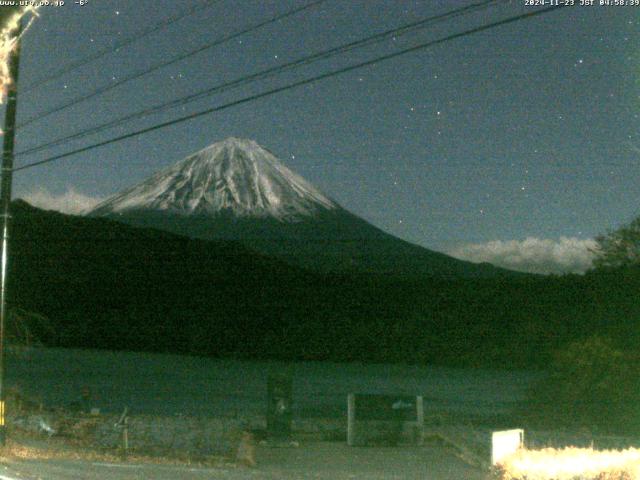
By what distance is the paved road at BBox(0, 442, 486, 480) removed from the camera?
1222cm

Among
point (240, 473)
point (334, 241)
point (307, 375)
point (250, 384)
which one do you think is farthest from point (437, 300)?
point (334, 241)

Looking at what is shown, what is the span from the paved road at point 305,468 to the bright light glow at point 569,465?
1054 mm

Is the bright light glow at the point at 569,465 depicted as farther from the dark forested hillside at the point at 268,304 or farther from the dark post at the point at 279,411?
the dark forested hillside at the point at 268,304

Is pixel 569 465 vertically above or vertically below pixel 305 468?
above

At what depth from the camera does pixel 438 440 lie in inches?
726

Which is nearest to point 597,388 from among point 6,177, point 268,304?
point 6,177

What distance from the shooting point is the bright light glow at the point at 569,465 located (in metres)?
10.6

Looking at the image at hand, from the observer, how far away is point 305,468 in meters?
14.6

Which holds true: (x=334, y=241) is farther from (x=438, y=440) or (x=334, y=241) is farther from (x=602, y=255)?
(x=438, y=440)

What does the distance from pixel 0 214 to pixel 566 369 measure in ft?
41.0

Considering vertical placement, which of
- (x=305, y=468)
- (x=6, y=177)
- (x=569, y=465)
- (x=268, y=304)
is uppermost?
(x=268, y=304)

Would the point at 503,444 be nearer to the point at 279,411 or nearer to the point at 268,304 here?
the point at 279,411

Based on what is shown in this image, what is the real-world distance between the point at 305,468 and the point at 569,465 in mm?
4737

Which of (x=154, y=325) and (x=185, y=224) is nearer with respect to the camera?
(x=154, y=325)
